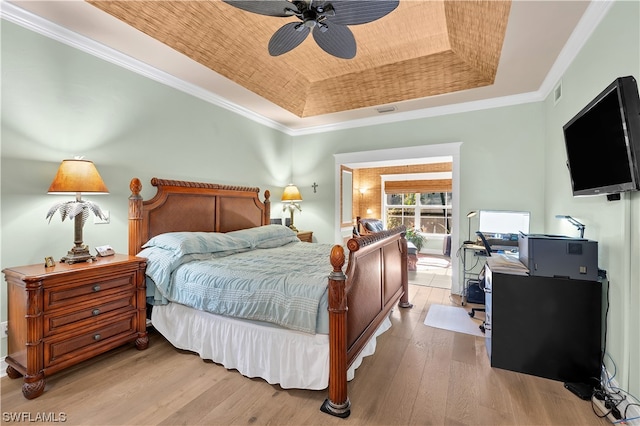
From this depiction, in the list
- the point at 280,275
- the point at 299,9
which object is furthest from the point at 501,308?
the point at 299,9

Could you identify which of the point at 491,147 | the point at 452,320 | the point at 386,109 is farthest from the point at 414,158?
the point at 452,320

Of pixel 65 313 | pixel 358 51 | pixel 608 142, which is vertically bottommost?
pixel 65 313

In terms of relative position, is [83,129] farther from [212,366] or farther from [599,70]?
[599,70]

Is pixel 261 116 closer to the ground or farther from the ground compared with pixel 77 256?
farther from the ground

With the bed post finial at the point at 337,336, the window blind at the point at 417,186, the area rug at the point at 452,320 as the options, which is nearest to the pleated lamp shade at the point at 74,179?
the bed post finial at the point at 337,336

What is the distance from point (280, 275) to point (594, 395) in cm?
224

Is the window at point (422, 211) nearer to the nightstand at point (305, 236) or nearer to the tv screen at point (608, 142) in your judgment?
the nightstand at point (305, 236)

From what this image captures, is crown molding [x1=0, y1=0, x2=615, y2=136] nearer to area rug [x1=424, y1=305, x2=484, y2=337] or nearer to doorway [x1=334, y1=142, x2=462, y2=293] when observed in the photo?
doorway [x1=334, y1=142, x2=462, y2=293]

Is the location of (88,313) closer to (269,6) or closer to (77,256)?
(77,256)

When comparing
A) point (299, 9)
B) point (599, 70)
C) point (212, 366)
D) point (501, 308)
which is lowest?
point (212, 366)

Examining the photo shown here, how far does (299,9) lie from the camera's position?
1.77 meters

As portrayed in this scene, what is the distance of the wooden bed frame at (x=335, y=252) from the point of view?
5.68ft

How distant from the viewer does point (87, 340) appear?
2.15 metres

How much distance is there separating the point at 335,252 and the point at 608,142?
5.92 feet
